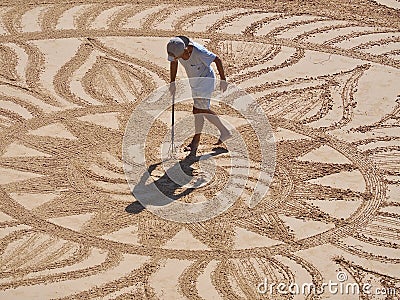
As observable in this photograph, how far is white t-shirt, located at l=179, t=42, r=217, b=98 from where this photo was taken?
40.4 feet

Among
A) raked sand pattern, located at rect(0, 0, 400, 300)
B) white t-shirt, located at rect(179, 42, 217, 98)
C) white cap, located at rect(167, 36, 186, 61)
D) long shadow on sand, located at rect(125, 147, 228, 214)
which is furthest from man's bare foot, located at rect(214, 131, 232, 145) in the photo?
white cap, located at rect(167, 36, 186, 61)

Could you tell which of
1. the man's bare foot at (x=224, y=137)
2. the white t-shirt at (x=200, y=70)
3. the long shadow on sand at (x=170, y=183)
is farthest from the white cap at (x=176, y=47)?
the man's bare foot at (x=224, y=137)

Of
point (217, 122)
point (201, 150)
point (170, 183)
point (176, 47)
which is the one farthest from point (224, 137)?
point (176, 47)

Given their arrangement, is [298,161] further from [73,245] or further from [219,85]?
[73,245]

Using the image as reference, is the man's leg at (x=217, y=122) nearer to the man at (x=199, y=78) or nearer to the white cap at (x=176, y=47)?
the man at (x=199, y=78)

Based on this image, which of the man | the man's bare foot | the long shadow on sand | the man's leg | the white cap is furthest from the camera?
the man's bare foot

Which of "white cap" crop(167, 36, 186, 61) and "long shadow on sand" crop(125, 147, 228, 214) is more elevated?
"white cap" crop(167, 36, 186, 61)

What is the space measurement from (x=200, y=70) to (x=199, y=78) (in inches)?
4.4

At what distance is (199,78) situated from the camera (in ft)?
41.0

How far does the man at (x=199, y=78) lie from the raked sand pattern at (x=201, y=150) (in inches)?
13.7

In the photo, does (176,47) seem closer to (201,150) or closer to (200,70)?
(200,70)

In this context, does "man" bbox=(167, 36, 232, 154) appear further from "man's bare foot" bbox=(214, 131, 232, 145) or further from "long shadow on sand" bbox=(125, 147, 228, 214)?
"long shadow on sand" bbox=(125, 147, 228, 214)

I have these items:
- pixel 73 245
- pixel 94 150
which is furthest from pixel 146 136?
pixel 73 245

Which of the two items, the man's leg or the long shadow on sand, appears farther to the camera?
the man's leg
